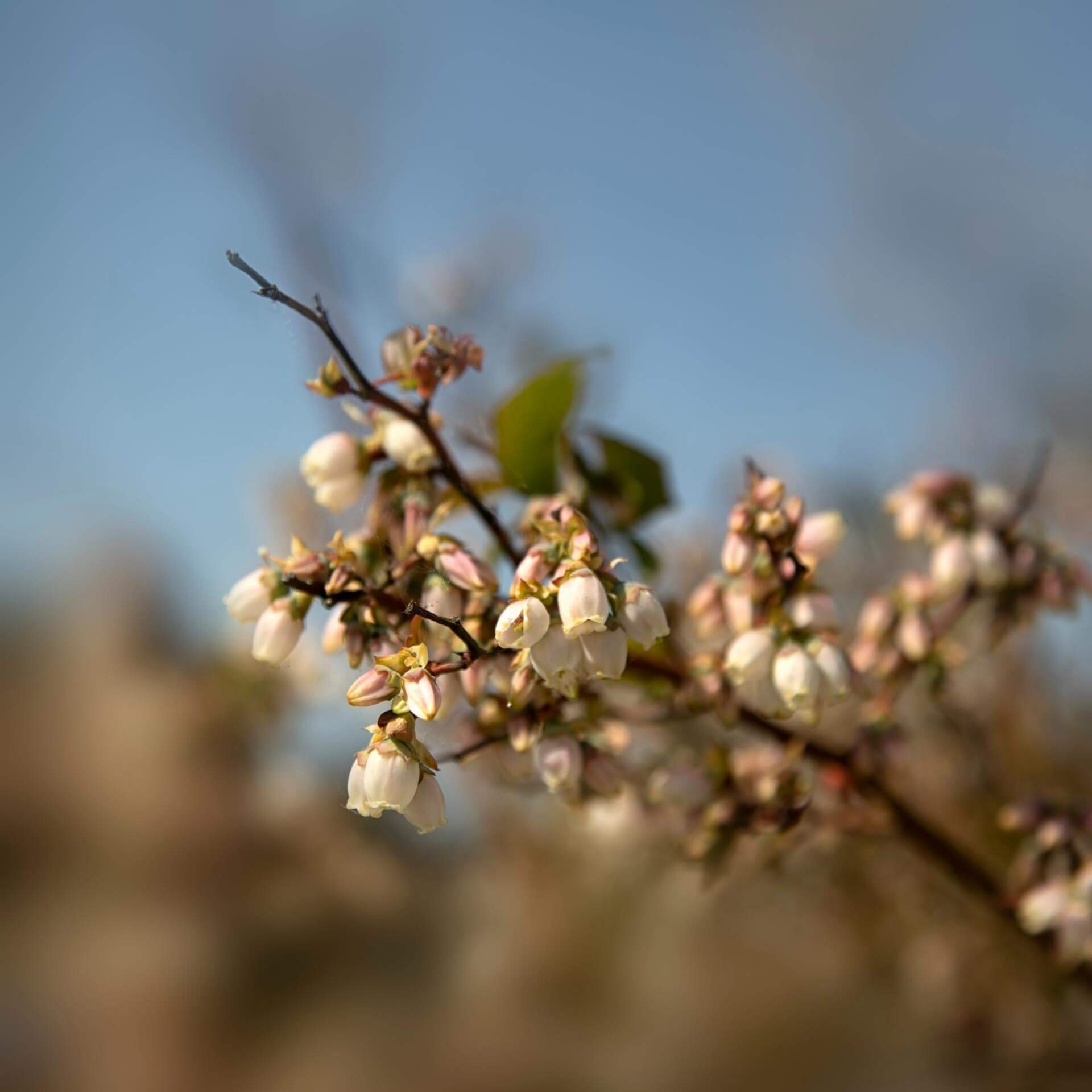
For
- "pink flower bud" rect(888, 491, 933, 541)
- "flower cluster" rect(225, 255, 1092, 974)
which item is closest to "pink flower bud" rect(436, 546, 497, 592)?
"flower cluster" rect(225, 255, 1092, 974)

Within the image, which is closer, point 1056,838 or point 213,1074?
point 1056,838

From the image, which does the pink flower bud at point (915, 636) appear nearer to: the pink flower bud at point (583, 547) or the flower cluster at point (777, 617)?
the flower cluster at point (777, 617)

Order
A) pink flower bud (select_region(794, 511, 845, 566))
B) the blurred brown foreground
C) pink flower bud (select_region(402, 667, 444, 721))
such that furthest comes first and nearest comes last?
the blurred brown foreground → pink flower bud (select_region(794, 511, 845, 566)) → pink flower bud (select_region(402, 667, 444, 721))

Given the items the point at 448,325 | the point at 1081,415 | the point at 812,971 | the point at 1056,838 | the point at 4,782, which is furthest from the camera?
the point at 1081,415

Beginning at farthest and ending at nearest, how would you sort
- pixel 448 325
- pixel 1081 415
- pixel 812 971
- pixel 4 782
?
pixel 1081 415 < pixel 4 782 < pixel 812 971 < pixel 448 325

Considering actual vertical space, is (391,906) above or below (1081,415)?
below

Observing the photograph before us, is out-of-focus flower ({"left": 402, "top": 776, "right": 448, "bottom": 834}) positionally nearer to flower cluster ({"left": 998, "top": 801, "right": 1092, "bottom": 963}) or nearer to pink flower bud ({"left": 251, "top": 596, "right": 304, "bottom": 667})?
pink flower bud ({"left": 251, "top": 596, "right": 304, "bottom": 667})

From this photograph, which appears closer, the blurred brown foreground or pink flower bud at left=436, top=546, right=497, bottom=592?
pink flower bud at left=436, top=546, right=497, bottom=592

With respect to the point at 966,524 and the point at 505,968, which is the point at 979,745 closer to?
the point at 966,524

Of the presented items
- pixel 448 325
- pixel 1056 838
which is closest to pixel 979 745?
pixel 1056 838
